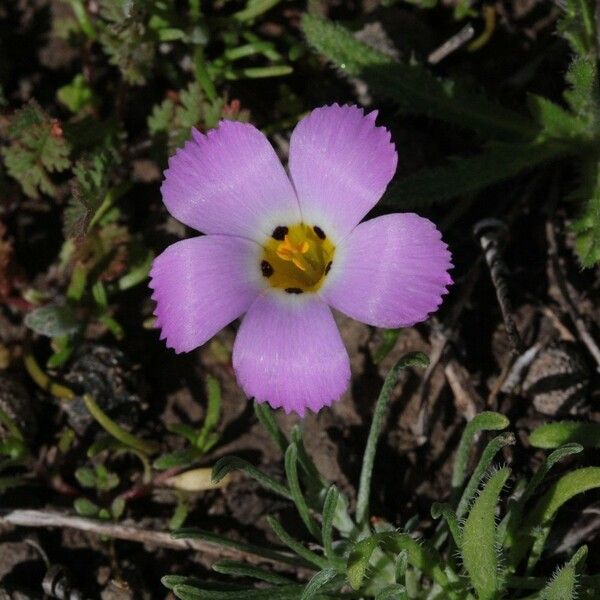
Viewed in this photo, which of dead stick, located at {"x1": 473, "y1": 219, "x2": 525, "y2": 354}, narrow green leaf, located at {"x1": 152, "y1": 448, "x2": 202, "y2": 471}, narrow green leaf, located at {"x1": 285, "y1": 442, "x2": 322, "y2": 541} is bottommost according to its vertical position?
narrow green leaf, located at {"x1": 152, "y1": 448, "x2": 202, "y2": 471}

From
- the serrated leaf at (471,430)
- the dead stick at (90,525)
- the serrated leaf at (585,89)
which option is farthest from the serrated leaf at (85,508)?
the serrated leaf at (585,89)

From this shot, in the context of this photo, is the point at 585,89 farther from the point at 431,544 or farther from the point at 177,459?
the point at 177,459

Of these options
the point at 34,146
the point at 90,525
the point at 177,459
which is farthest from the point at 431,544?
the point at 34,146

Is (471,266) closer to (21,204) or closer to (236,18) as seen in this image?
(236,18)

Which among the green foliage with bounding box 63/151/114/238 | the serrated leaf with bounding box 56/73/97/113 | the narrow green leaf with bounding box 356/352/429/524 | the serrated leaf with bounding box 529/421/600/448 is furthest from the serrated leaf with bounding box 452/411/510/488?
the serrated leaf with bounding box 56/73/97/113

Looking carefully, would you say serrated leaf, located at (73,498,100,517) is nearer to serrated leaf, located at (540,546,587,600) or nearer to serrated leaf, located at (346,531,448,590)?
serrated leaf, located at (346,531,448,590)

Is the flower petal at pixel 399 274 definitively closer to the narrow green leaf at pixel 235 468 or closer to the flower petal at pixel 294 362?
the flower petal at pixel 294 362
